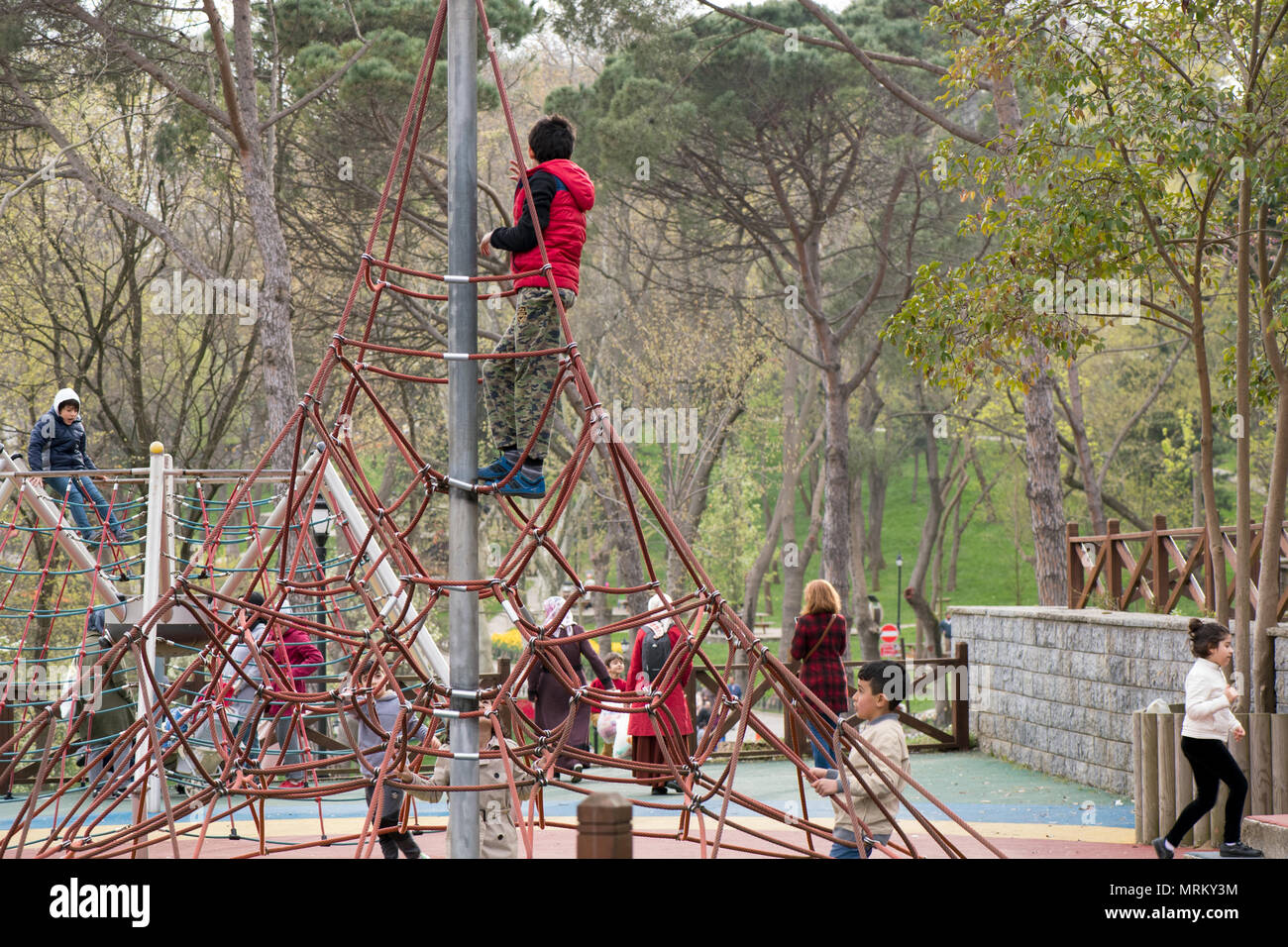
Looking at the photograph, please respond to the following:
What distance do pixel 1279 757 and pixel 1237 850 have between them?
2.67ft

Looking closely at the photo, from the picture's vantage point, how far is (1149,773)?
7250mm

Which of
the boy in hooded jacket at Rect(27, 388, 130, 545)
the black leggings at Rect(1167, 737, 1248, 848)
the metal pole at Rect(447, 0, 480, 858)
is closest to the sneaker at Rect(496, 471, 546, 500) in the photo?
the metal pole at Rect(447, 0, 480, 858)

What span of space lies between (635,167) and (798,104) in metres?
2.48

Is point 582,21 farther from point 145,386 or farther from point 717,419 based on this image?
point 145,386

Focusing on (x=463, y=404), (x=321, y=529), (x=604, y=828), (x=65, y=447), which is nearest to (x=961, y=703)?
(x=321, y=529)

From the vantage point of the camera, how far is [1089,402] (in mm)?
27406

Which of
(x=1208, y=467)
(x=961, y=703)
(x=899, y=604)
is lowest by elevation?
(x=899, y=604)

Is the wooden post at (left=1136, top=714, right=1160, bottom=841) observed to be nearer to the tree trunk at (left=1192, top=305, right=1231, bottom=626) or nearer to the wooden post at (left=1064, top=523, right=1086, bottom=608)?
the tree trunk at (left=1192, top=305, right=1231, bottom=626)

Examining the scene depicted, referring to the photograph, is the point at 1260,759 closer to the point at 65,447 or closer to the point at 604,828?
the point at 604,828

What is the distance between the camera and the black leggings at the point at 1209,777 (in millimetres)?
6215

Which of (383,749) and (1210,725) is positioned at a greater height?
(383,749)

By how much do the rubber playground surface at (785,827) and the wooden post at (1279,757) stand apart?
74 cm

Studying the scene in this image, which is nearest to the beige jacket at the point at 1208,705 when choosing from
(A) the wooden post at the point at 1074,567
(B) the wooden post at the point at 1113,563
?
(B) the wooden post at the point at 1113,563
